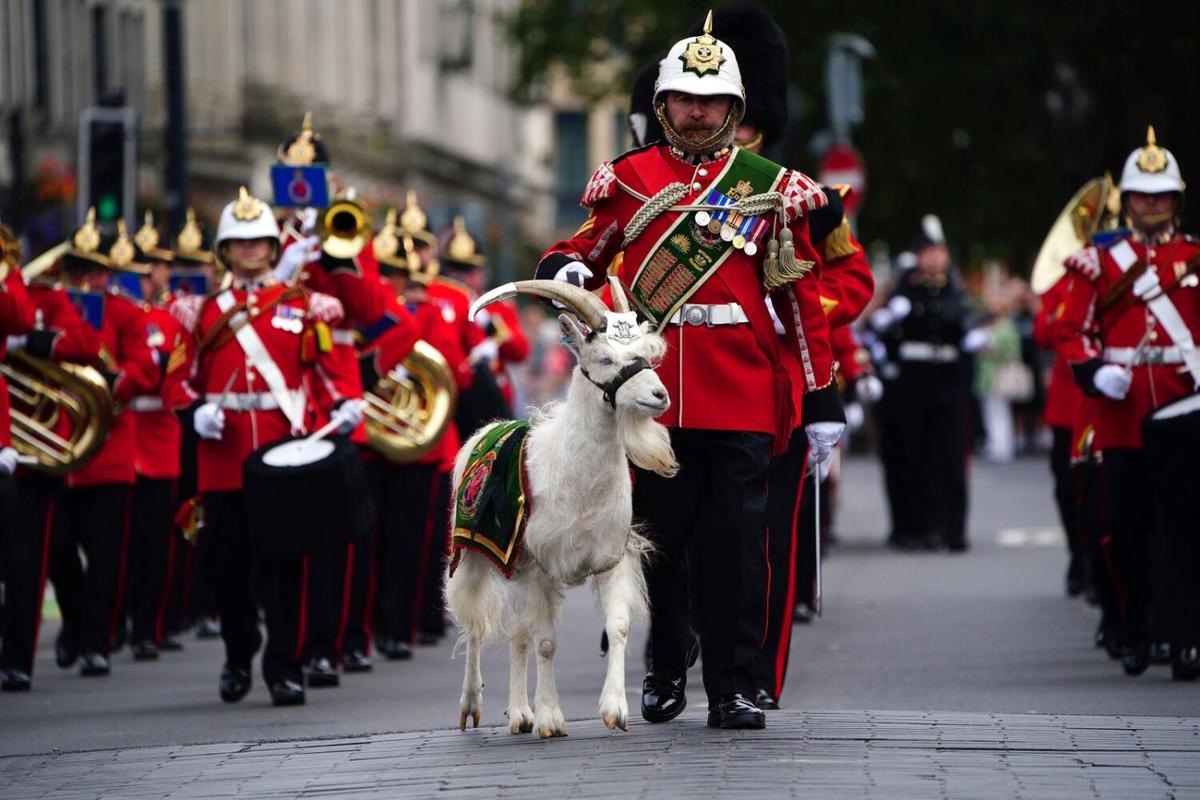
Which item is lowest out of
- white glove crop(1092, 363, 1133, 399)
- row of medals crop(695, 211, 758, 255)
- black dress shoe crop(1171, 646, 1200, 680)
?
black dress shoe crop(1171, 646, 1200, 680)

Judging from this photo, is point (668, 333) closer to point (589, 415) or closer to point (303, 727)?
point (589, 415)

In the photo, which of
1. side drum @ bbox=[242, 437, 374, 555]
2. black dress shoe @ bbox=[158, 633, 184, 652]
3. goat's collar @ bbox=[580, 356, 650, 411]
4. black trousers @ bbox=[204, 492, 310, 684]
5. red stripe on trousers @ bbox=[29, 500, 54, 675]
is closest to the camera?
goat's collar @ bbox=[580, 356, 650, 411]

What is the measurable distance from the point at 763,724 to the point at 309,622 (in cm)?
345

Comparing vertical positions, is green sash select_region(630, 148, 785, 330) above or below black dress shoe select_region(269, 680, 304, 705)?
above

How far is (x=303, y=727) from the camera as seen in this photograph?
1192cm

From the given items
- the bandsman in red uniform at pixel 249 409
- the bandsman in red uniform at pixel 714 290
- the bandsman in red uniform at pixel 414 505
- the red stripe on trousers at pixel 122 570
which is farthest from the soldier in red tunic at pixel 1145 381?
the red stripe on trousers at pixel 122 570

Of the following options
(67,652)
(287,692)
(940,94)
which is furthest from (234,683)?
(940,94)

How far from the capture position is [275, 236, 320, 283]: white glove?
44.1 feet

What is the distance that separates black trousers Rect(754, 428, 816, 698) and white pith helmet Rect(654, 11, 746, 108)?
5.42 ft

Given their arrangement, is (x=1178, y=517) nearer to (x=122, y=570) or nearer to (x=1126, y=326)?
(x=1126, y=326)

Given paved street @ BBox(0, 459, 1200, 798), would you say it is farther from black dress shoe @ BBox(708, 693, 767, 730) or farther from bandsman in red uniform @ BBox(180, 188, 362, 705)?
bandsman in red uniform @ BBox(180, 188, 362, 705)

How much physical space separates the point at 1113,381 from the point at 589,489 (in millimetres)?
3573

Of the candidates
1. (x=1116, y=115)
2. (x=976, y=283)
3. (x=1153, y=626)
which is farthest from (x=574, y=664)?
(x=976, y=283)

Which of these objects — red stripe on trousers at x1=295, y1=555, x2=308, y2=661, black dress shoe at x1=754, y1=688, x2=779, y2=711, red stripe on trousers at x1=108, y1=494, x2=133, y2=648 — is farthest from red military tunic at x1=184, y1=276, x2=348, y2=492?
black dress shoe at x1=754, y1=688, x2=779, y2=711
